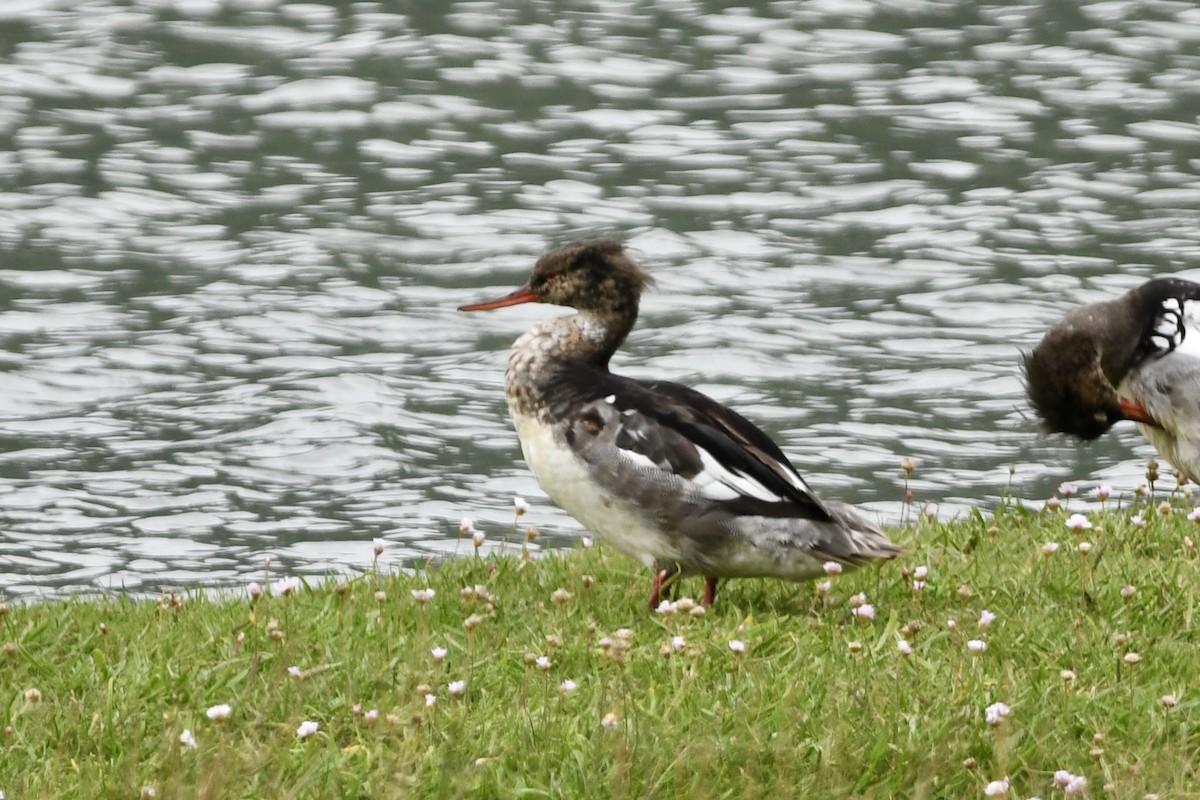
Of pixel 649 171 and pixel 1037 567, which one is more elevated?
pixel 1037 567

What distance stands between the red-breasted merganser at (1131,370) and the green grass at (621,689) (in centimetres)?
136

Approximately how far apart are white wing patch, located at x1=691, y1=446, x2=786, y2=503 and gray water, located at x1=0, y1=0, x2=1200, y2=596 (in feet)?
7.01

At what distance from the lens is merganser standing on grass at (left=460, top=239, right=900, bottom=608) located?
6117 millimetres

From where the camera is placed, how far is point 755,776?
4.71 m

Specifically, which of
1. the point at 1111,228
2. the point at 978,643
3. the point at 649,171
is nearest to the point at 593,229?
the point at 649,171

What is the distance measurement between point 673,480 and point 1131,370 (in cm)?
285

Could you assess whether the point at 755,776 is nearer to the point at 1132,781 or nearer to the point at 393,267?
the point at 1132,781

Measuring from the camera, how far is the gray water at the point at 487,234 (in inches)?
424

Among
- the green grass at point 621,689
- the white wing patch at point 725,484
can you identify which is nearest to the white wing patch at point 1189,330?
the green grass at point 621,689

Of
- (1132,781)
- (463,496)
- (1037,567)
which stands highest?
(1132,781)

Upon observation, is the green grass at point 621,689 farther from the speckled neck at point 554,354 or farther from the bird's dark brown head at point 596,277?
the bird's dark brown head at point 596,277

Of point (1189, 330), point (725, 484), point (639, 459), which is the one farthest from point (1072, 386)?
point (639, 459)

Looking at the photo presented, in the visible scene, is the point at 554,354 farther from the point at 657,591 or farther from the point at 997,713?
the point at 997,713

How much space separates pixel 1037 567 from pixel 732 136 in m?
9.92
